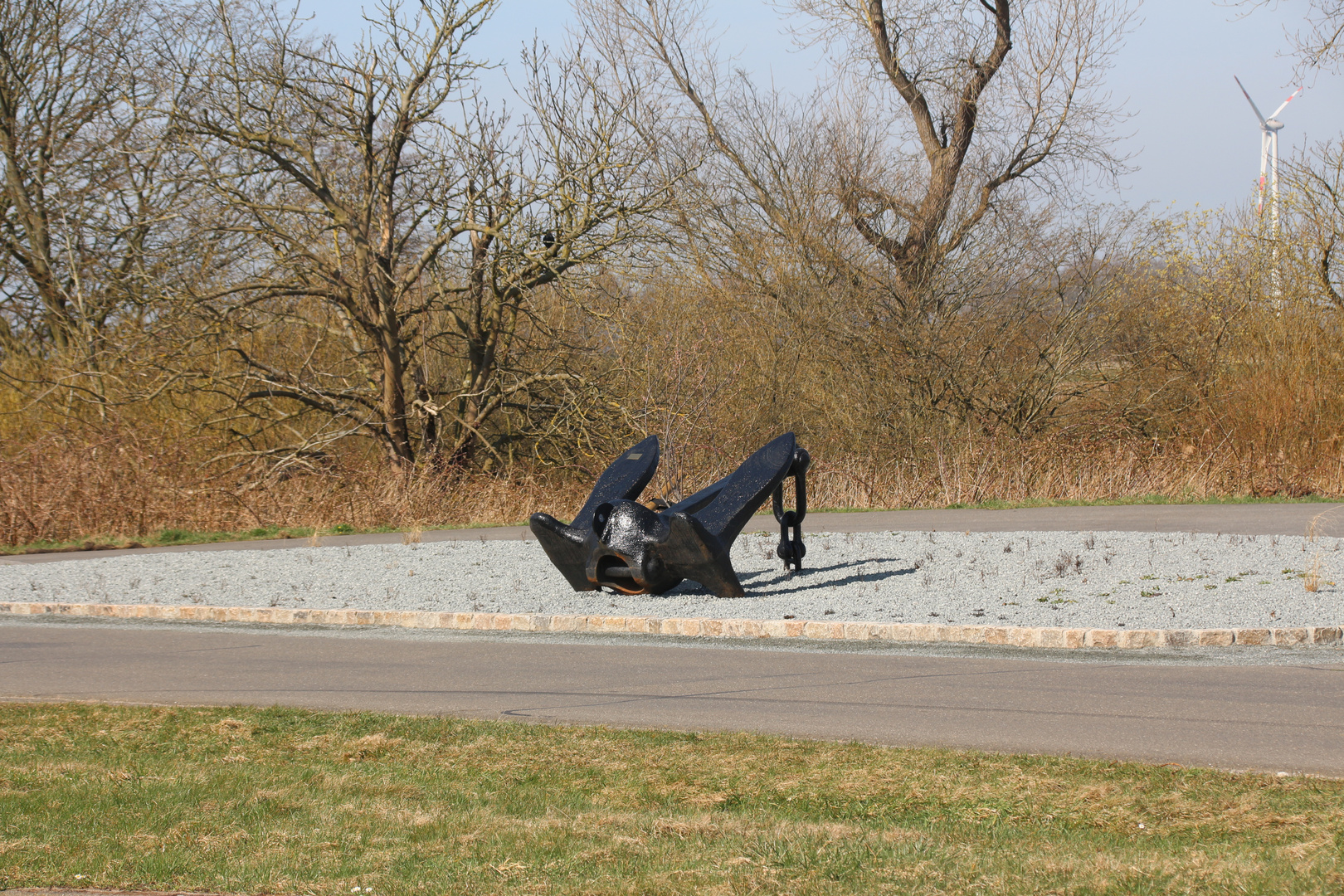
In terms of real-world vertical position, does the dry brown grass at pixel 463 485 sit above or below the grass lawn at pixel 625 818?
above

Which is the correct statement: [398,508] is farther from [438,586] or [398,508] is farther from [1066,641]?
[1066,641]

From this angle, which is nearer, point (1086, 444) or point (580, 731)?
point (580, 731)

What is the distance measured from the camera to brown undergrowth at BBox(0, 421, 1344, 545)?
59.6ft

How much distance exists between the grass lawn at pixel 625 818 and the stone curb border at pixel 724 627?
3.23 meters

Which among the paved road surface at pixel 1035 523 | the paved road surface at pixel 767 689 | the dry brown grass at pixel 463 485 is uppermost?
the dry brown grass at pixel 463 485

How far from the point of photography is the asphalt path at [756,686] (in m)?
6.24

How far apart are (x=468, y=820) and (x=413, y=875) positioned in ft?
2.15

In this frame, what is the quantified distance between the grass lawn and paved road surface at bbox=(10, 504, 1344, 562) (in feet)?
31.7

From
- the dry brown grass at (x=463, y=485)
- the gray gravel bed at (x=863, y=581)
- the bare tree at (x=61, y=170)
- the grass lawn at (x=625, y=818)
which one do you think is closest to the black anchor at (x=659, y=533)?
the gray gravel bed at (x=863, y=581)

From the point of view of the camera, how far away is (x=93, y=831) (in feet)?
15.8

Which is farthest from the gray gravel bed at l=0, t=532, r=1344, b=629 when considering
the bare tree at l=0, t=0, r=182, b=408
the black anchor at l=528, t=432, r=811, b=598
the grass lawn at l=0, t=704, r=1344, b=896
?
the bare tree at l=0, t=0, r=182, b=408

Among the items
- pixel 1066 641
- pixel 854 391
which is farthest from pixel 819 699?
pixel 854 391

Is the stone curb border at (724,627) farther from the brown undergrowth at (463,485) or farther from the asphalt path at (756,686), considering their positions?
the brown undergrowth at (463,485)

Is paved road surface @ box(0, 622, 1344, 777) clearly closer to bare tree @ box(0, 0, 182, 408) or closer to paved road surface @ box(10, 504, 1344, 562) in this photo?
paved road surface @ box(10, 504, 1344, 562)
